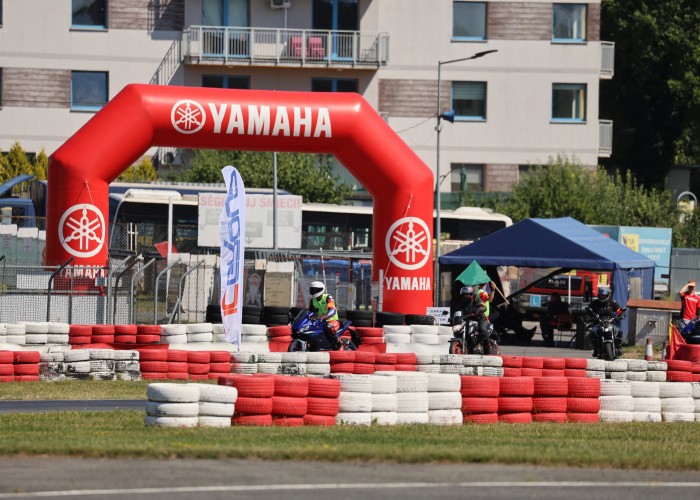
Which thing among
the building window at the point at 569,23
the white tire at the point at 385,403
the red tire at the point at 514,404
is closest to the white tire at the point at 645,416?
the red tire at the point at 514,404

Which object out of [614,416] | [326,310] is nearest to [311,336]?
[326,310]

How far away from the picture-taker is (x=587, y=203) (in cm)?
5262

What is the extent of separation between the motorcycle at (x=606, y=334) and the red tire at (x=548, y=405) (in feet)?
29.4

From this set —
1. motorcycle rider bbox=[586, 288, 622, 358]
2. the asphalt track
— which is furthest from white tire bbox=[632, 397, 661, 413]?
motorcycle rider bbox=[586, 288, 622, 358]

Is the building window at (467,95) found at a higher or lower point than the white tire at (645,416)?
higher

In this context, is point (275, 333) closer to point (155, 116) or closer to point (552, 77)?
point (155, 116)

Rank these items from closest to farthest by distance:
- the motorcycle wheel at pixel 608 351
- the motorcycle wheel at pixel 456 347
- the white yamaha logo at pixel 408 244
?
the motorcycle wheel at pixel 456 347, the motorcycle wheel at pixel 608 351, the white yamaha logo at pixel 408 244

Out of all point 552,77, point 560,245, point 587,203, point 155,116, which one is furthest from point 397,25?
point 155,116

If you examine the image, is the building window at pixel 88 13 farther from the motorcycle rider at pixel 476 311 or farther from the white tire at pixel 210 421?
the white tire at pixel 210 421

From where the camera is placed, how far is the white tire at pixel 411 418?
14688 mm

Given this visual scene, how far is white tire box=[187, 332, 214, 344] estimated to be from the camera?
2288 cm

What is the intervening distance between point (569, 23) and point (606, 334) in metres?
31.2

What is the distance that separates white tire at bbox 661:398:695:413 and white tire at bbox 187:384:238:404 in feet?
21.6

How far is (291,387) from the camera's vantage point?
13805 millimetres
